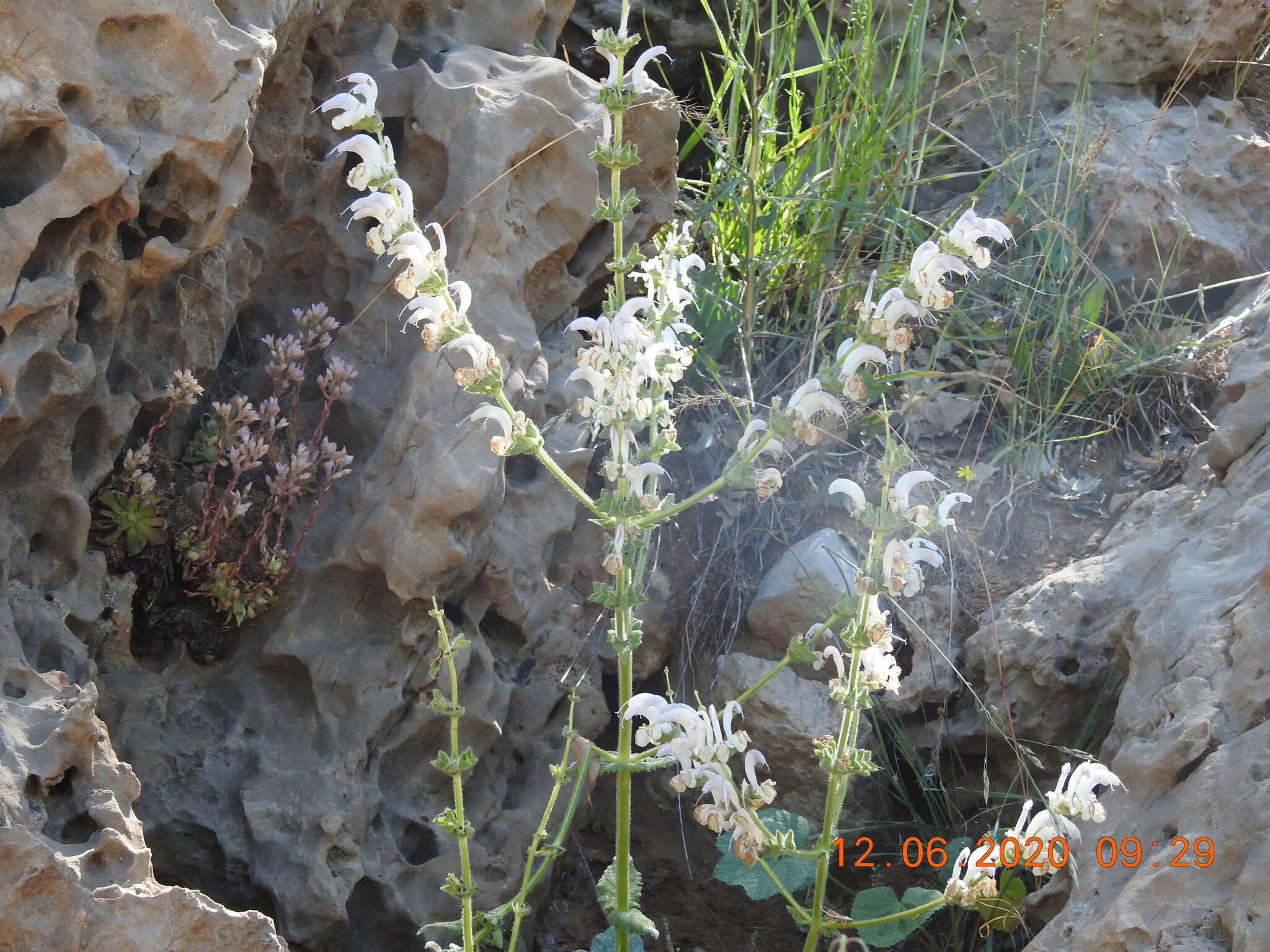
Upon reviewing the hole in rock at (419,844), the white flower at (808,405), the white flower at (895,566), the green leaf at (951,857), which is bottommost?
the hole in rock at (419,844)

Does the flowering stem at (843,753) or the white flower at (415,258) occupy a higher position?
the white flower at (415,258)

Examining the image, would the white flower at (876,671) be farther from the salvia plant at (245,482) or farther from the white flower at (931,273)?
the salvia plant at (245,482)

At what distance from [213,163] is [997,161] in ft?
9.77

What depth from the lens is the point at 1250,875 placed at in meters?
2.14

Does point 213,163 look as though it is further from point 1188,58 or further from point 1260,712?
point 1188,58

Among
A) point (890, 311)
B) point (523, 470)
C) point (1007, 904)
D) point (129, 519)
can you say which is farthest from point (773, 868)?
point (129, 519)

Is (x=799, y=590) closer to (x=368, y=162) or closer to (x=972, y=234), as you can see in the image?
(x=972, y=234)

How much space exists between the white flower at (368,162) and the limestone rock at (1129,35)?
3.28m

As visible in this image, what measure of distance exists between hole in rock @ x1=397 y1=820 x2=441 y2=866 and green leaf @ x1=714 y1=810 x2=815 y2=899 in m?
0.74

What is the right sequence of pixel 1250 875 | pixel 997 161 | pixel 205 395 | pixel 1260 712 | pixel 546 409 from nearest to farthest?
pixel 1250 875 → pixel 1260 712 → pixel 205 395 → pixel 546 409 → pixel 997 161

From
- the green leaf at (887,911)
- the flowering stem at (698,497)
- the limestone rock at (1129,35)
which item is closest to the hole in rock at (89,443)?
the flowering stem at (698,497)

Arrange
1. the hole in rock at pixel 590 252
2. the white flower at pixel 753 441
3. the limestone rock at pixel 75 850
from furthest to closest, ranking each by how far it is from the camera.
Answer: the hole in rock at pixel 590 252
the white flower at pixel 753 441
the limestone rock at pixel 75 850

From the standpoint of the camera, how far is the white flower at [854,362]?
7.38 ft

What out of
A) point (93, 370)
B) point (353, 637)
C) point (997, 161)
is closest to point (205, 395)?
point (93, 370)
